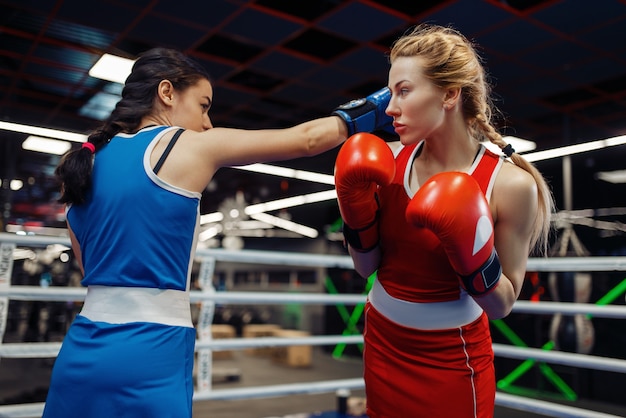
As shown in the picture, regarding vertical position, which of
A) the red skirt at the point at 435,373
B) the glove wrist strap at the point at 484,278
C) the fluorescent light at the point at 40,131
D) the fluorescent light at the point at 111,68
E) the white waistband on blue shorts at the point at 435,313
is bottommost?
the red skirt at the point at 435,373

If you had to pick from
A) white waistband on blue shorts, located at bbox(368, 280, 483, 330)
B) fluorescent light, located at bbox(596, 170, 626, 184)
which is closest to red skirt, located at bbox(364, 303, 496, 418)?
white waistband on blue shorts, located at bbox(368, 280, 483, 330)

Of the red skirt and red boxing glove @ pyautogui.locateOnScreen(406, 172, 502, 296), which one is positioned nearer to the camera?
red boxing glove @ pyautogui.locateOnScreen(406, 172, 502, 296)

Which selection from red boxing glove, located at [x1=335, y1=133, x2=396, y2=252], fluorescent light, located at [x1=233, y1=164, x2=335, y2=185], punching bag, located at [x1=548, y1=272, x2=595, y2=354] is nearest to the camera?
red boxing glove, located at [x1=335, y1=133, x2=396, y2=252]

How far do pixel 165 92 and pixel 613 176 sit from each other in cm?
688

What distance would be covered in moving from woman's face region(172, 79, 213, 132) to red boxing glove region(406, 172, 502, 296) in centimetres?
57

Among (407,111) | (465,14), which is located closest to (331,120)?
(407,111)

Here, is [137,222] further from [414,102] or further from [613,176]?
[613,176]

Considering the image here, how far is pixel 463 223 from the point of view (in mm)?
1032

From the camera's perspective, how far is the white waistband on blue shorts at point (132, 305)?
3.46ft

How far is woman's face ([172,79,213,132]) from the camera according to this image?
4.05ft

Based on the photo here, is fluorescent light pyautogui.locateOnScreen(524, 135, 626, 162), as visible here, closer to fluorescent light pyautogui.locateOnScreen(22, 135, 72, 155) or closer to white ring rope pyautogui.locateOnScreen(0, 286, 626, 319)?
white ring rope pyautogui.locateOnScreen(0, 286, 626, 319)

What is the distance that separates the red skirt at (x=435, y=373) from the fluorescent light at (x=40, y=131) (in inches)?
279

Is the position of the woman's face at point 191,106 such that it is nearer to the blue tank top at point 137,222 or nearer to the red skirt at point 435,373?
the blue tank top at point 137,222

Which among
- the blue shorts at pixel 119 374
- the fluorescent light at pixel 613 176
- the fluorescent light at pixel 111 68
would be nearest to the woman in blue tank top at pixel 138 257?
the blue shorts at pixel 119 374
